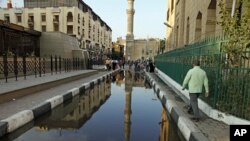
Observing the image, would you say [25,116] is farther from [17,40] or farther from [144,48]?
[144,48]

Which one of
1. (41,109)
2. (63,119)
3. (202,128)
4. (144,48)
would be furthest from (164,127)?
(144,48)

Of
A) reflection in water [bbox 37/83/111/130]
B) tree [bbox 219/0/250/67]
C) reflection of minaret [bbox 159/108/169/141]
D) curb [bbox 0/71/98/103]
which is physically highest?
tree [bbox 219/0/250/67]

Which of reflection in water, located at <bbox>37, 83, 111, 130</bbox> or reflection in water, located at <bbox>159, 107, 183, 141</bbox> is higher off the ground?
reflection in water, located at <bbox>37, 83, 111, 130</bbox>

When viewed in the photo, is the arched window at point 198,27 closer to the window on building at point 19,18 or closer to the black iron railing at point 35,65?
the black iron railing at point 35,65

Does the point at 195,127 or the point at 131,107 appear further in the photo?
the point at 131,107

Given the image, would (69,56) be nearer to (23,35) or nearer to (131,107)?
(23,35)

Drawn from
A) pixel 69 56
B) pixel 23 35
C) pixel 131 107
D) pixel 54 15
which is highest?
pixel 54 15

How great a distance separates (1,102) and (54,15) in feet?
144

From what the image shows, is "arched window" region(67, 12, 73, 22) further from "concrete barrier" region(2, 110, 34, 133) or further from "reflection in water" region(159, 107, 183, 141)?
"concrete barrier" region(2, 110, 34, 133)

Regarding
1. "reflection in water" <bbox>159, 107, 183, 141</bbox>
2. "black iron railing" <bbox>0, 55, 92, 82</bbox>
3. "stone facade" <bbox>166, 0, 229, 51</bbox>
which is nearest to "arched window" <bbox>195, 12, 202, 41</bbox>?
"stone facade" <bbox>166, 0, 229, 51</bbox>

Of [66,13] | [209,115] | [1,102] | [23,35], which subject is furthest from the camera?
[66,13]

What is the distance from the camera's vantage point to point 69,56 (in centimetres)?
3053

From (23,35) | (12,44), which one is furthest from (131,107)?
(23,35)

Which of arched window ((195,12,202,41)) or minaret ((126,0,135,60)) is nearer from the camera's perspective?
arched window ((195,12,202,41))
